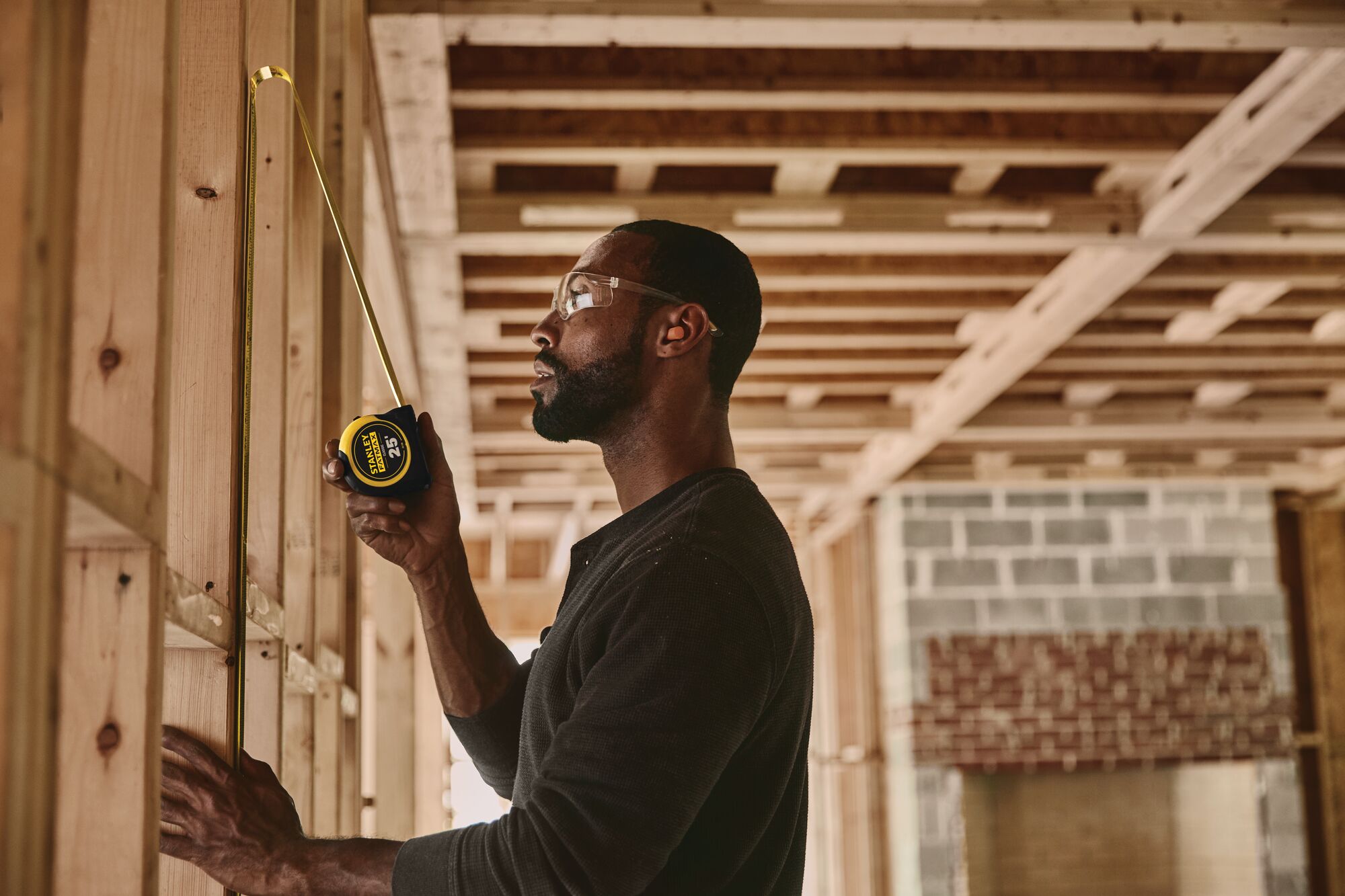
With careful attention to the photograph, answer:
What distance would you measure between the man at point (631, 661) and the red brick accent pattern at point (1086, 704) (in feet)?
20.9

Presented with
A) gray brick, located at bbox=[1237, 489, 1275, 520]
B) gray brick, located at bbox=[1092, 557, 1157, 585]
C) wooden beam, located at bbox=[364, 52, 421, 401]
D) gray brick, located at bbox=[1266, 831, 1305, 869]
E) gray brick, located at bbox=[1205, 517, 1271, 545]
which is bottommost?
gray brick, located at bbox=[1266, 831, 1305, 869]

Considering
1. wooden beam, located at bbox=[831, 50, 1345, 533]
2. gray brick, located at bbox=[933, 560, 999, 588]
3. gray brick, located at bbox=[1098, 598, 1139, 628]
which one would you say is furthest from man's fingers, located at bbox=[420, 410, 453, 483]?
gray brick, located at bbox=[1098, 598, 1139, 628]

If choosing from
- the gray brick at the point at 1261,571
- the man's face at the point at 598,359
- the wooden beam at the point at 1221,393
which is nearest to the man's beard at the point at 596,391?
the man's face at the point at 598,359

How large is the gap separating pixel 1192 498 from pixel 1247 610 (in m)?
0.73

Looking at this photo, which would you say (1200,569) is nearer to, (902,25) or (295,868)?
(902,25)

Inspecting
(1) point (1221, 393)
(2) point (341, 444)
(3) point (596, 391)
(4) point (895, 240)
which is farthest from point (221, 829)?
(1) point (1221, 393)

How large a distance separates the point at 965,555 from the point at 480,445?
2.97m

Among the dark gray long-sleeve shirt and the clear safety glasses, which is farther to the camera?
the clear safety glasses

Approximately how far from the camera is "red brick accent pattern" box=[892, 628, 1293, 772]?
7879 millimetres

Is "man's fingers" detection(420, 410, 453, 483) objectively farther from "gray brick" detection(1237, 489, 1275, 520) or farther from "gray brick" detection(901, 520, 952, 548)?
"gray brick" detection(1237, 489, 1275, 520)

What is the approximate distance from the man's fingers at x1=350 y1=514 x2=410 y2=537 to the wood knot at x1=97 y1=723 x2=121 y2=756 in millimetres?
731

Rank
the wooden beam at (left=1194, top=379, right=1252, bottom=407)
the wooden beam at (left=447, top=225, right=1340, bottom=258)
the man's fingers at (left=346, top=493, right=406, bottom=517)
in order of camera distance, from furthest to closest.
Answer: the wooden beam at (left=1194, top=379, right=1252, bottom=407) → the wooden beam at (left=447, top=225, right=1340, bottom=258) → the man's fingers at (left=346, top=493, right=406, bottom=517)

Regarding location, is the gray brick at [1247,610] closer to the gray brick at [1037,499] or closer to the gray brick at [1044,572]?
the gray brick at [1044,572]

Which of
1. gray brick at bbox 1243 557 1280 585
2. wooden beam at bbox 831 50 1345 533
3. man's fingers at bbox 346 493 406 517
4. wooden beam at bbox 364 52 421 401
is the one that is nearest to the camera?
man's fingers at bbox 346 493 406 517
